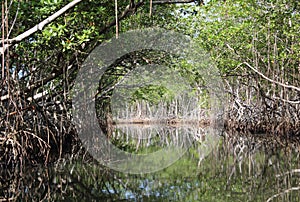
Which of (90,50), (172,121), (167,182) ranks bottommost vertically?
(172,121)

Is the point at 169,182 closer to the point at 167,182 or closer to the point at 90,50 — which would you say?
the point at 167,182

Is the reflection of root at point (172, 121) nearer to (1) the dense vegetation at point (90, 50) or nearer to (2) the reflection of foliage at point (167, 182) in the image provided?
(1) the dense vegetation at point (90, 50)

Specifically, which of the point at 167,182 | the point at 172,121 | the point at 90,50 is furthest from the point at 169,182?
the point at 172,121

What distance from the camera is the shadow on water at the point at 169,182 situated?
3.18 m

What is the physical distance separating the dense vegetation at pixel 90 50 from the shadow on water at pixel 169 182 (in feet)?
1.47

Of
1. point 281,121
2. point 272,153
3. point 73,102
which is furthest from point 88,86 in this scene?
point 281,121

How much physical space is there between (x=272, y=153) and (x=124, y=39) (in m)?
3.50

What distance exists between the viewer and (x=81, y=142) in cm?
762

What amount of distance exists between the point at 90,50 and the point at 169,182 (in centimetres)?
327

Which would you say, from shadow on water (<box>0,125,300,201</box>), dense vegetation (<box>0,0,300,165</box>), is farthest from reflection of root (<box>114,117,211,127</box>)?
shadow on water (<box>0,125,300,201</box>)

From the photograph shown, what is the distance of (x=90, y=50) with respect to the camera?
21.1 feet

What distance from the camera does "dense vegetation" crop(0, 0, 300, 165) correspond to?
14.4 ft

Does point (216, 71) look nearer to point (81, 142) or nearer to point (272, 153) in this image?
point (81, 142)

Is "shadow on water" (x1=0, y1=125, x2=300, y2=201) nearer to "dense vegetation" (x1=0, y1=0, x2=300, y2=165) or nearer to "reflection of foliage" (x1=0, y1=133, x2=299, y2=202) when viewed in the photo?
"reflection of foliage" (x1=0, y1=133, x2=299, y2=202)
